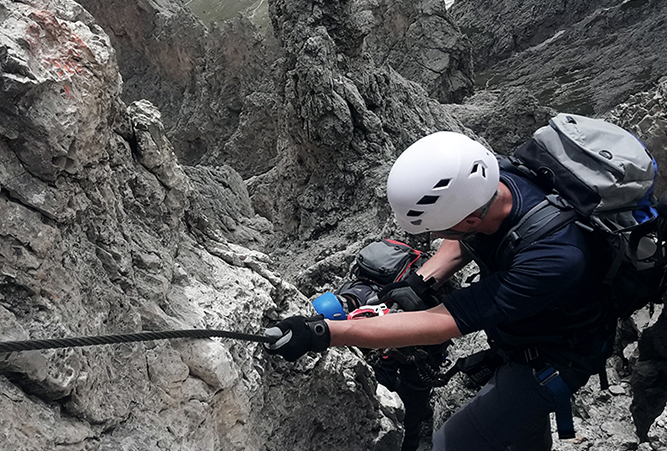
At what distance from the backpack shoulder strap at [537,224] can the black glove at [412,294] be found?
99 centimetres

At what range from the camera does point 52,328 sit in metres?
2.14

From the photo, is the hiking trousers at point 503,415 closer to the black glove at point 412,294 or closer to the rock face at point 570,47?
the black glove at point 412,294

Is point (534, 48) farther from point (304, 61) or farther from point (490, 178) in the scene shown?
point (490, 178)

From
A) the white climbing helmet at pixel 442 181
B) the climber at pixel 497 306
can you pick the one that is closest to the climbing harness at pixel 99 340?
the climber at pixel 497 306

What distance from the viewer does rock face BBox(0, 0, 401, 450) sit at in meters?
2.10

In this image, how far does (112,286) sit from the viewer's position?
2.58 meters

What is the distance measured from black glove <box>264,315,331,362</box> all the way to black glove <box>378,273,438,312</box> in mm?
1096

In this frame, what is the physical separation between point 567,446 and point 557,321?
2.56 m

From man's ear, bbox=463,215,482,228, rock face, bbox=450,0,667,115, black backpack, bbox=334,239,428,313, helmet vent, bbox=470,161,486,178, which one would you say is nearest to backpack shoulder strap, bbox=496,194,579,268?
man's ear, bbox=463,215,482,228

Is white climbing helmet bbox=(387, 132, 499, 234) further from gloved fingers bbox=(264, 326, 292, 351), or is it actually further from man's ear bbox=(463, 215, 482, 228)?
gloved fingers bbox=(264, 326, 292, 351)

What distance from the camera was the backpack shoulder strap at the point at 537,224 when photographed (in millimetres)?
2785

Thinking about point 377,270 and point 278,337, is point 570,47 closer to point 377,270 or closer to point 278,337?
point 377,270

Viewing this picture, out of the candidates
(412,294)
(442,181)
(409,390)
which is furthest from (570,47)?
(442,181)

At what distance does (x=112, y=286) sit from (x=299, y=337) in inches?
37.1
